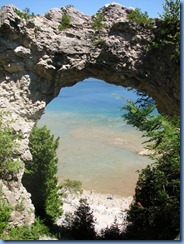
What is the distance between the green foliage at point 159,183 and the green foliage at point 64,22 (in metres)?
4.85

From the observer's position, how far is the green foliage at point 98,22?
12.4m

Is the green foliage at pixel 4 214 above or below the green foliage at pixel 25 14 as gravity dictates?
below

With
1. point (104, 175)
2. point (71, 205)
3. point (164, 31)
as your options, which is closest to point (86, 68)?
point (164, 31)

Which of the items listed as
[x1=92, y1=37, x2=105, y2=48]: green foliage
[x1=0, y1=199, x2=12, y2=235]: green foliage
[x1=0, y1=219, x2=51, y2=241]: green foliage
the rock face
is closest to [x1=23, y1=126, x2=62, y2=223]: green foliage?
the rock face

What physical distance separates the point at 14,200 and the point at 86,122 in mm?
37342

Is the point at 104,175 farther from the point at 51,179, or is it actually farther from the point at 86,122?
the point at 86,122

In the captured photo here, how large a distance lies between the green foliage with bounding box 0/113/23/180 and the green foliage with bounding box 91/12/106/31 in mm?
5820

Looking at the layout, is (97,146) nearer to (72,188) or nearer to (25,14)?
(72,188)

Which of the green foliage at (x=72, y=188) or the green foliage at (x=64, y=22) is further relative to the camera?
the green foliage at (x=72, y=188)

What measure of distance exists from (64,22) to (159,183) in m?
8.34

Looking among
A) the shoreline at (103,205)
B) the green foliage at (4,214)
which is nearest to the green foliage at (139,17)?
the green foliage at (4,214)

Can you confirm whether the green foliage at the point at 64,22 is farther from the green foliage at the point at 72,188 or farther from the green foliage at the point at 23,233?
the green foliage at the point at 72,188

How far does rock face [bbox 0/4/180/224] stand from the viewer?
1188 centimetres

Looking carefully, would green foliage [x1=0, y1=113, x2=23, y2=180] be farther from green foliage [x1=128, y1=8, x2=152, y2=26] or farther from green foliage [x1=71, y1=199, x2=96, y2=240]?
green foliage [x1=128, y1=8, x2=152, y2=26]
